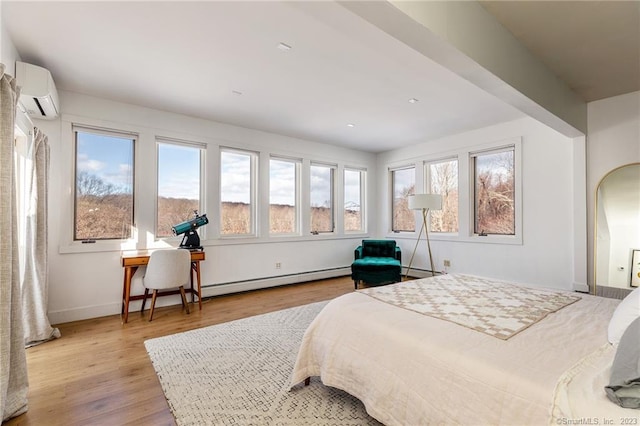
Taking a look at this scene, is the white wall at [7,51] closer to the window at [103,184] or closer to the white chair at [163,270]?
the window at [103,184]

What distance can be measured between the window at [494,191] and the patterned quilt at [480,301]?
241 cm

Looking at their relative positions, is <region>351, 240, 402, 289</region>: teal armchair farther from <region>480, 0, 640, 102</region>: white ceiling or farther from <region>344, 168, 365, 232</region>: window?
<region>480, 0, 640, 102</region>: white ceiling

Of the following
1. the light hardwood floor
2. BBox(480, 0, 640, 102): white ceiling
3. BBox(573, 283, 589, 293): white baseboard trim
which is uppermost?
BBox(480, 0, 640, 102): white ceiling

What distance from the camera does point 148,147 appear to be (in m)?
3.86

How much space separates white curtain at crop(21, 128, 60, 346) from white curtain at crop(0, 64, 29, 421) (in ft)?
3.71

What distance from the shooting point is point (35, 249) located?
270cm

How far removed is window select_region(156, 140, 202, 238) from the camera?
404 cm

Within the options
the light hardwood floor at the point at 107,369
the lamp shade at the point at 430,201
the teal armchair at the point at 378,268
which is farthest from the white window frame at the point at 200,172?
the lamp shade at the point at 430,201

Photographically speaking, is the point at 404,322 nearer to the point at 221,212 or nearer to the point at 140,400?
the point at 140,400

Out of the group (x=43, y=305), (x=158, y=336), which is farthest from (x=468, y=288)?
(x=43, y=305)

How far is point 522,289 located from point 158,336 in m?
3.26

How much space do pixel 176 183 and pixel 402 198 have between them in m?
4.16

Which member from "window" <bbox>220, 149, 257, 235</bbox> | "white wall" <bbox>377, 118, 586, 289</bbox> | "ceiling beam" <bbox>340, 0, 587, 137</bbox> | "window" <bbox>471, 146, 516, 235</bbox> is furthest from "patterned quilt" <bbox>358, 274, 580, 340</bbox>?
"window" <bbox>220, 149, 257, 235</bbox>

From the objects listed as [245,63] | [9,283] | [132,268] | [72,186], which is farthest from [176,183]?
[9,283]
